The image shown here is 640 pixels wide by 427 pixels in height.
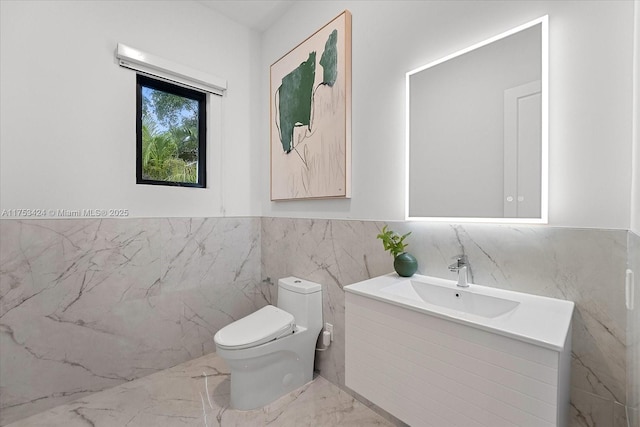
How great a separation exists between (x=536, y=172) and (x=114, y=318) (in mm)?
2401

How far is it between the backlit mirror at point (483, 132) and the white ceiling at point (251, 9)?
1.39 metres

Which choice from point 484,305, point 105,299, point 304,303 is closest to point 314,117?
point 304,303

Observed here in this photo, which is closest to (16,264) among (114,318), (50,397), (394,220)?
(114,318)

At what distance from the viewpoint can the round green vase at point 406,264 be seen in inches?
55.7

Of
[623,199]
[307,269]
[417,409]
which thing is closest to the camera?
[623,199]

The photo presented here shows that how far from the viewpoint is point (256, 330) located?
67.1 inches

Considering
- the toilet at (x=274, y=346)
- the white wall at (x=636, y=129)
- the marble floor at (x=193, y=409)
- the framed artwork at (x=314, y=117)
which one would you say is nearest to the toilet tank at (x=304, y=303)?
the toilet at (x=274, y=346)

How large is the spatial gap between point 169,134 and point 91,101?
1.67 feet

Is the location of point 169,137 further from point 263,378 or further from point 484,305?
point 484,305

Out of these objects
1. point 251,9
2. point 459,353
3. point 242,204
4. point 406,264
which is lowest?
point 459,353

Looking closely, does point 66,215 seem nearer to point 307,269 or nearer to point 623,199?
point 307,269

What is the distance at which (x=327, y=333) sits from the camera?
1.93 meters

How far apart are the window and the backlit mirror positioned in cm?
165

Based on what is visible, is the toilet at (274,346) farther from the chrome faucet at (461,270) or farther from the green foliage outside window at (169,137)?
the green foliage outside window at (169,137)
